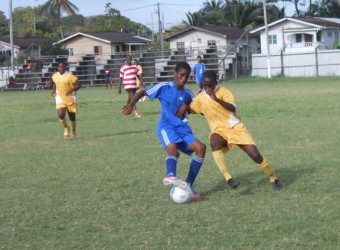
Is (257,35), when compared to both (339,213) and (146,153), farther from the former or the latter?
(339,213)

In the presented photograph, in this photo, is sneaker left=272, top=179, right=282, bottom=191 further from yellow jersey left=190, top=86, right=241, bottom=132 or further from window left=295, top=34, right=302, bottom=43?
window left=295, top=34, right=302, bottom=43

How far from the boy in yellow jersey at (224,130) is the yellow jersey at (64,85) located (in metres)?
7.07

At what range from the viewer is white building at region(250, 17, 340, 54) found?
201 ft

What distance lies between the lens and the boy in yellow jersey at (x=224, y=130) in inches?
320

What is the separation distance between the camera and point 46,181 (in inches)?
375

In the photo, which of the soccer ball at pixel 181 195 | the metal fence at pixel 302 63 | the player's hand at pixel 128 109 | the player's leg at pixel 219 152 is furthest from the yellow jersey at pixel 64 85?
the metal fence at pixel 302 63

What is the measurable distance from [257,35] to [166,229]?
6442 cm

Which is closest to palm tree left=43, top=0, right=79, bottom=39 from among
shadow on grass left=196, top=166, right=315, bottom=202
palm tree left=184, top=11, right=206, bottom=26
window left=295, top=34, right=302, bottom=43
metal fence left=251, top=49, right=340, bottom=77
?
palm tree left=184, top=11, right=206, bottom=26

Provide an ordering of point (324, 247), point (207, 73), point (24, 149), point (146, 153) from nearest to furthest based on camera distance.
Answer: point (324, 247)
point (207, 73)
point (146, 153)
point (24, 149)

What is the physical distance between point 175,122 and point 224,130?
1.99 ft

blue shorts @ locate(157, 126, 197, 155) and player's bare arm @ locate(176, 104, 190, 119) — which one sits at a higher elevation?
player's bare arm @ locate(176, 104, 190, 119)

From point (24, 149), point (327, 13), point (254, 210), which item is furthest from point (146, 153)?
point (327, 13)

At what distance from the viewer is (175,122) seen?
827 cm

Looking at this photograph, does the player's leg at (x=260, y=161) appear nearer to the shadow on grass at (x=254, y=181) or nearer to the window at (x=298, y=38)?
the shadow on grass at (x=254, y=181)
